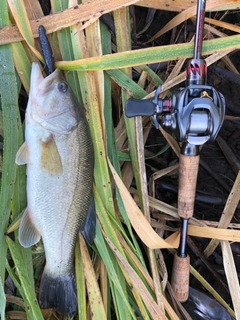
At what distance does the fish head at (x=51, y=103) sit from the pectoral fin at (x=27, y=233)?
46 cm

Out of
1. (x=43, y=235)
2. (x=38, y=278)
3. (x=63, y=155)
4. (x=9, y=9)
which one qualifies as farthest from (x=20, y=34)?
(x=38, y=278)

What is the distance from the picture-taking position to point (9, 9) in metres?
1.56

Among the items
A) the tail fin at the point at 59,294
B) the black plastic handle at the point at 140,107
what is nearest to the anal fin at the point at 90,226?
the tail fin at the point at 59,294

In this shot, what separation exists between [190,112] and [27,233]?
97cm

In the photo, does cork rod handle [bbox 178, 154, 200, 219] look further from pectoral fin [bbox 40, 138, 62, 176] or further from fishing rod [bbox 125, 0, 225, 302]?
pectoral fin [bbox 40, 138, 62, 176]

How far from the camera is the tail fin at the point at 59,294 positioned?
5.67ft

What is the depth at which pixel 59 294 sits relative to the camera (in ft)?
5.73

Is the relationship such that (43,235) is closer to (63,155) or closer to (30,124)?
(63,155)

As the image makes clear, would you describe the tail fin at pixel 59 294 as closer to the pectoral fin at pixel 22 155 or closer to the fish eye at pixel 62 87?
the pectoral fin at pixel 22 155

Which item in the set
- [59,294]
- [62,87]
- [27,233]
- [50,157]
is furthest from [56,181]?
[59,294]

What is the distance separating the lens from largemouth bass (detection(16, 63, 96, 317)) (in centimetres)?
151

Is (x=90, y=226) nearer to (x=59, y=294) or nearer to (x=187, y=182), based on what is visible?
(x=59, y=294)

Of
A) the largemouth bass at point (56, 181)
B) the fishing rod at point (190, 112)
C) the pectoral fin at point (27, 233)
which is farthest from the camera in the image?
the pectoral fin at point (27, 233)

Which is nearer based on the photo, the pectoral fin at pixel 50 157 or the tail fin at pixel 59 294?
the pectoral fin at pixel 50 157
